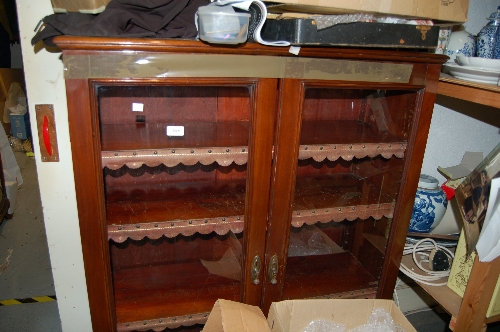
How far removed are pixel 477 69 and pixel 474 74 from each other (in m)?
0.03

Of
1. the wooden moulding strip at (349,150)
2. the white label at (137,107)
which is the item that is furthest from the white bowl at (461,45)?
the white label at (137,107)

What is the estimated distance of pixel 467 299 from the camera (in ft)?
4.25

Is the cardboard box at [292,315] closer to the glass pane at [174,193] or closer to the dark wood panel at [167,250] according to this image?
the glass pane at [174,193]

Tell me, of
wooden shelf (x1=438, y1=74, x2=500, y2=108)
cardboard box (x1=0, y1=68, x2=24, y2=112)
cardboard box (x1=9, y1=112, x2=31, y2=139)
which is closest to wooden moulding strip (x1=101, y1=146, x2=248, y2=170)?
wooden shelf (x1=438, y1=74, x2=500, y2=108)

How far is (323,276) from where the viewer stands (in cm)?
158

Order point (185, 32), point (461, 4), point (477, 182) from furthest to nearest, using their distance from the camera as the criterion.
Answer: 1. point (477, 182)
2. point (461, 4)
3. point (185, 32)

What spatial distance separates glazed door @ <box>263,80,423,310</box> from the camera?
122 cm

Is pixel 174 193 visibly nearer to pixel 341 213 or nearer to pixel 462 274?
pixel 341 213

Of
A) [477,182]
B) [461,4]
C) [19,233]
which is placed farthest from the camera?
[19,233]

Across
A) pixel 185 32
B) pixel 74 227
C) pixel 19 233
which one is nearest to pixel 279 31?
pixel 185 32

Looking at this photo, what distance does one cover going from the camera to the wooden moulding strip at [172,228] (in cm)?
119

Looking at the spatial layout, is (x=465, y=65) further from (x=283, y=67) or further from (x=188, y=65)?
(x=188, y=65)

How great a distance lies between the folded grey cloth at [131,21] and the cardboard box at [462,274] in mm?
1194

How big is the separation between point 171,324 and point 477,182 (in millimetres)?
1133
